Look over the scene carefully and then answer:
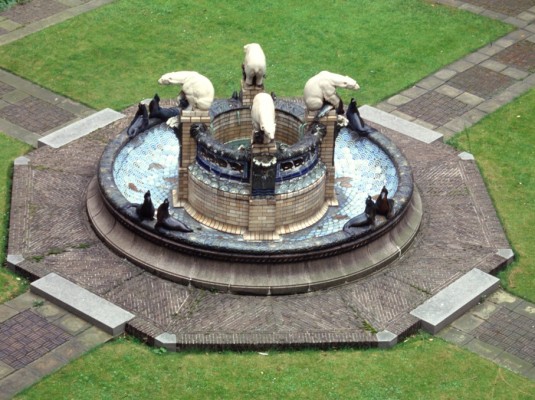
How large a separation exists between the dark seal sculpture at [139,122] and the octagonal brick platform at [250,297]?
1.61m

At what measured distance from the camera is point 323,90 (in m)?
32.5

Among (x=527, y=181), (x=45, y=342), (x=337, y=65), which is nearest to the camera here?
(x=45, y=342)

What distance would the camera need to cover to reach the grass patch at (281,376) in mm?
28391

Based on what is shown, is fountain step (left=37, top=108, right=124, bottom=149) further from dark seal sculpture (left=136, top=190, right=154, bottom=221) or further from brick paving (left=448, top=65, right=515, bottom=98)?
brick paving (left=448, top=65, right=515, bottom=98)

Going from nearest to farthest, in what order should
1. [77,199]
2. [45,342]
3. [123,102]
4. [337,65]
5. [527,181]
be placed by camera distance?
[45,342]
[77,199]
[527,181]
[123,102]
[337,65]

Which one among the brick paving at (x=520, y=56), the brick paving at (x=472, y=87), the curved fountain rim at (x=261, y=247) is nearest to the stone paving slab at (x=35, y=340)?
the curved fountain rim at (x=261, y=247)

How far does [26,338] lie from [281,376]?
6.31 m

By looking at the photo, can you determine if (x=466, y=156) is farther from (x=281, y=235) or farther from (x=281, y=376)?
(x=281, y=376)

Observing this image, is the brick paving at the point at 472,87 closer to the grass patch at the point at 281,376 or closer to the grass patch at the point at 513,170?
the grass patch at the point at 513,170

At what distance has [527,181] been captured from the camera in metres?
37.4

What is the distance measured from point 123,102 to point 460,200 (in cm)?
1217

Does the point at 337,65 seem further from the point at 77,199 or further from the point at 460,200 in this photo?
the point at 77,199

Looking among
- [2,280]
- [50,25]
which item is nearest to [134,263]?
[2,280]

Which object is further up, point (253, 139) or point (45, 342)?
point (253, 139)
